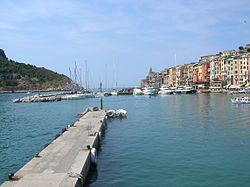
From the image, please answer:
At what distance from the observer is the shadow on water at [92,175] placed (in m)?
15.8

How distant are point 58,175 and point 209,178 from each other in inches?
309

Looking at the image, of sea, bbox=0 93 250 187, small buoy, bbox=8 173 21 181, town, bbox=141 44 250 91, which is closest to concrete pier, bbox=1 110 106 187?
small buoy, bbox=8 173 21 181

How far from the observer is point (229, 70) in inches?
4830

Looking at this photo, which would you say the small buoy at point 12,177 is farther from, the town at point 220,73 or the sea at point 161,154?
the town at point 220,73

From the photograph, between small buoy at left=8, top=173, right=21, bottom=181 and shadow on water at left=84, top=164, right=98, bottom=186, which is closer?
small buoy at left=8, top=173, right=21, bottom=181

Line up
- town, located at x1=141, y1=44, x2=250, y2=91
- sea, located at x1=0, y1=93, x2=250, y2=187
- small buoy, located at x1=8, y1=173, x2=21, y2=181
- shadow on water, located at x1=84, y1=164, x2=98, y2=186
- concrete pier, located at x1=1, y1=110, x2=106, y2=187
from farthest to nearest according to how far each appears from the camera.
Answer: town, located at x1=141, y1=44, x2=250, y2=91 → sea, located at x1=0, y1=93, x2=250, y2=187 → shadow on water, located at x1=84, y1=164, x2=98, y2=186 → small buoy, located at x1=8, y1=173, x2=21, y2=181 → concrete pier, located at x1=1, y1=110, x2=106, y2=187

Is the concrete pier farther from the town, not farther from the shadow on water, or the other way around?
the town

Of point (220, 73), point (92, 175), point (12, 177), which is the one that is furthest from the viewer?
point (220, 73)

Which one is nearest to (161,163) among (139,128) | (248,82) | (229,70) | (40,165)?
(40,165)

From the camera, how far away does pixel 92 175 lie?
55.5ft

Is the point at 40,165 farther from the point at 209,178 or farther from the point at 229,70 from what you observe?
the point at 229,70

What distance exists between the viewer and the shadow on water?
15841 mm

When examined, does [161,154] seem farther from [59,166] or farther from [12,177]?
[12,177]

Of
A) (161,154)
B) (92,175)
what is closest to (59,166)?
(92,175)
